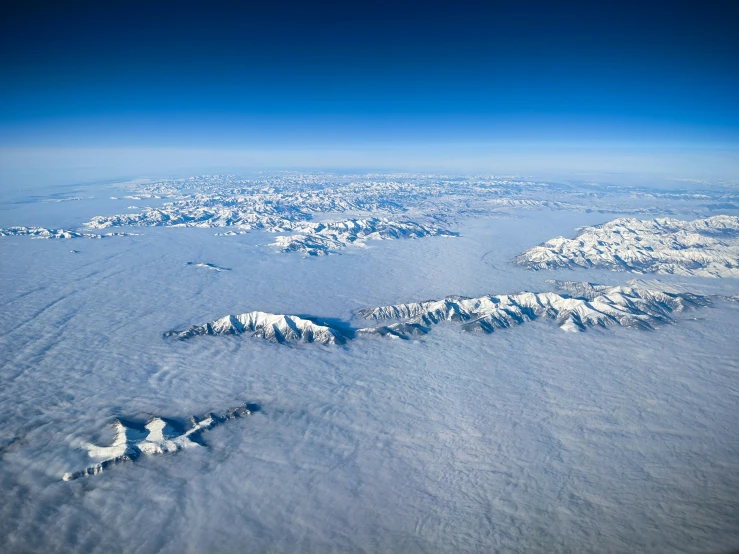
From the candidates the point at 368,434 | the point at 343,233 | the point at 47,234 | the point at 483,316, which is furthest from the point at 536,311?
the point at 47,234

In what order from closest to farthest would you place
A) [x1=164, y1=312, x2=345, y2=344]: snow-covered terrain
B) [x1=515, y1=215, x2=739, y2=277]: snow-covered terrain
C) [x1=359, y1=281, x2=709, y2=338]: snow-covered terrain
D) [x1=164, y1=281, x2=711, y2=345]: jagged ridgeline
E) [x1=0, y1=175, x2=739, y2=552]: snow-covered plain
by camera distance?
[x1=0, y1=175, x2=739, y2=552]: snow-covered plain
[x1=164, y1=312, x2=345, y2=344]: snow-covered terrain
[x1=164, y1=281, x2=711, y2=345]: jagged ridgeline
[x1=359, y1=281, x2=709, y2=338]: snow-covered terrain
[x1=515, y1=215, x2=739, y2=277]: snow-covered terrain

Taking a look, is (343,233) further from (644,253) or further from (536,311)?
(644,253)

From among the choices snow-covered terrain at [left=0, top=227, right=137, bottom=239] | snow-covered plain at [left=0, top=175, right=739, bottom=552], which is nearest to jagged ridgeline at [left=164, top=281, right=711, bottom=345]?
snow-covered plain at [left=0, top=175, right=739, bottom=552]

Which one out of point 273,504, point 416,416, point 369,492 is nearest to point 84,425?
point 273,504

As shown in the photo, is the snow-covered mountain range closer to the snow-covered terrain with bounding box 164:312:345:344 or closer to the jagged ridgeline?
the jagged ridgeline

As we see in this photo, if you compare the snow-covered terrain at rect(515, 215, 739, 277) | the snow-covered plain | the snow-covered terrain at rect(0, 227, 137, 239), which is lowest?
the snow-covered plain

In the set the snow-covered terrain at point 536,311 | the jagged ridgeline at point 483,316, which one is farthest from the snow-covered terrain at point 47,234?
the snow-covered terrain at point 536,311

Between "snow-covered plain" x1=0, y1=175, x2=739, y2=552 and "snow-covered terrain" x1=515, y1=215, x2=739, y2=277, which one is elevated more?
"snow-covered terrain" x1=515, y1=215, x2=739, y2=277
